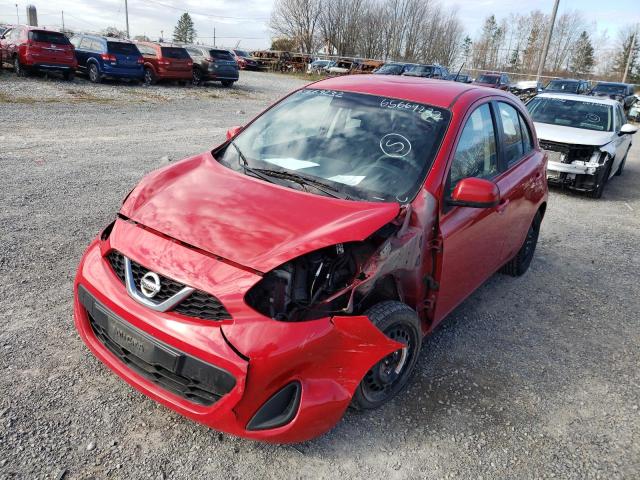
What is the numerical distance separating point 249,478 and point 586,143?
7945 millimetres

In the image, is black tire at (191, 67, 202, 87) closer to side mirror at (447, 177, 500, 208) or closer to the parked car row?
the parked car row

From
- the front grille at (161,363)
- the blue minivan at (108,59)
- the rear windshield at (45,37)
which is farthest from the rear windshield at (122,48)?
the front grille at (161,363)

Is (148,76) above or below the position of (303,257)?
below

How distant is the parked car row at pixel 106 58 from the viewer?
1627 centimetres

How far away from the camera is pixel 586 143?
8180 mm

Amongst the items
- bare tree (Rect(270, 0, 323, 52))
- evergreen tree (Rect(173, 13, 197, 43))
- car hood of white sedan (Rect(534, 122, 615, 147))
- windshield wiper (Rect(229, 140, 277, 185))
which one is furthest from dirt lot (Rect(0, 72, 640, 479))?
evergreen tree (Rect(173, 13, 197, 43))

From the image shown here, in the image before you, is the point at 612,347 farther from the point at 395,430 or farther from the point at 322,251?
the point at 322,251

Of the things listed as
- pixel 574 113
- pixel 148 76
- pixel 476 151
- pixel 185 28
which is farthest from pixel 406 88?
pixel 185 28

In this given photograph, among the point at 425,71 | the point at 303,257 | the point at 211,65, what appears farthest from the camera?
the point at 425,71

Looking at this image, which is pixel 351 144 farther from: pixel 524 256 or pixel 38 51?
pixel 38 51

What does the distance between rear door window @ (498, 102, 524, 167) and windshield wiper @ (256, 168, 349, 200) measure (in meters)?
1.73

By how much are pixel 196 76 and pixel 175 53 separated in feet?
6.08

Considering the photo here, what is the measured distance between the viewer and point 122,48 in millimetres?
17594

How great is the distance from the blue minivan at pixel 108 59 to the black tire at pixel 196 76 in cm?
276
